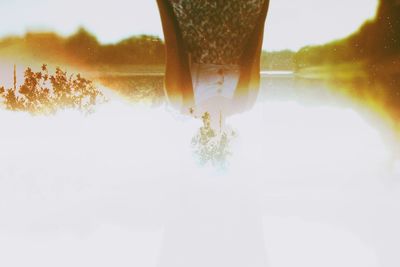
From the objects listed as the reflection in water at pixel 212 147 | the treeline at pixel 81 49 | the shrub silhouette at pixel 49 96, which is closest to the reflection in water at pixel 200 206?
the reflection in water at pixel 212 147

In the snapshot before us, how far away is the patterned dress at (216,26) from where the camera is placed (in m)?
0.68

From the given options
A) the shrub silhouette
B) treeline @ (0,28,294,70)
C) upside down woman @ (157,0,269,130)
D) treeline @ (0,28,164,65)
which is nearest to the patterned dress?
upside down woman @ (157,0,269,130)

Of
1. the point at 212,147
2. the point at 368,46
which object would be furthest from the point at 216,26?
the point at 368,46

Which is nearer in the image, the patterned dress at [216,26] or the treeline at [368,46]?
the patterned dress at [216,26]

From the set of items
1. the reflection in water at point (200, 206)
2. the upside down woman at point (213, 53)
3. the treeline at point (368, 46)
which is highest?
the treeline at point (368, 46)

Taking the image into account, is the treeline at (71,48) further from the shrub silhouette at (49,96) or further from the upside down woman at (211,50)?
the upside down woman at (211,50)

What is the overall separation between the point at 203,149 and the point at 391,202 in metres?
1.01

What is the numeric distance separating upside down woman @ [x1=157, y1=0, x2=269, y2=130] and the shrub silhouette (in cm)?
310

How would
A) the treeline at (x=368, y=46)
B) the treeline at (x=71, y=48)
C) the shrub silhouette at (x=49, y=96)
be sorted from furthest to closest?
the treeline at (x=71, y=48) → the shrub silhouette at (x=49, y=96) → the treeline at (x=368, y=46)

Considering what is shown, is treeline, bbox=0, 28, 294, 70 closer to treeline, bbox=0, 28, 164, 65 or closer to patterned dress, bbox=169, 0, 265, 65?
treeline, bbox=0, 28, 164, 65

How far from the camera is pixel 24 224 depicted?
4.86ft

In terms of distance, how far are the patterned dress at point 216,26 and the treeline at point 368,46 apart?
9.74ft

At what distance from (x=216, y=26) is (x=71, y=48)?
533 cm

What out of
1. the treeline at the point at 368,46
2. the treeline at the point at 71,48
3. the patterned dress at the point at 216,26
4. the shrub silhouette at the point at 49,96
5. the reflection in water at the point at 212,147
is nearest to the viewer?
the patterned dress at the point at 216,26
